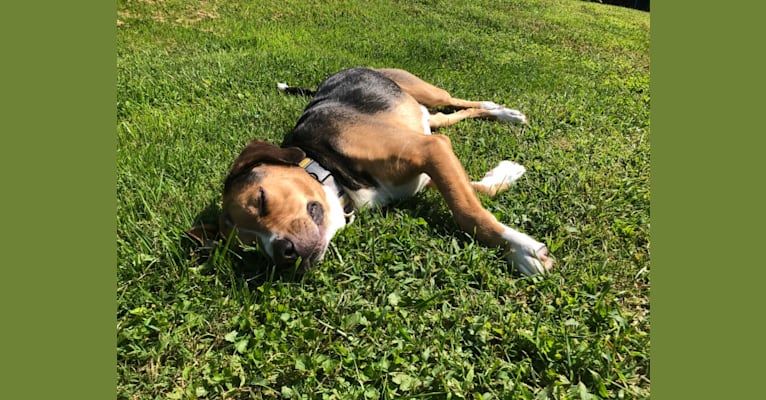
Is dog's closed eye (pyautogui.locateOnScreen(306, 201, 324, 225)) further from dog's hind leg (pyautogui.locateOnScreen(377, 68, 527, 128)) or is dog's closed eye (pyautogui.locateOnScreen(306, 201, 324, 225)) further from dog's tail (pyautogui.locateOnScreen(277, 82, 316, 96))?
dog's tail (pyautogui.locateOnScreen(277, 82, 316, 96))

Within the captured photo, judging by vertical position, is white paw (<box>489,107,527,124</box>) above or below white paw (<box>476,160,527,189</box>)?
Result: above

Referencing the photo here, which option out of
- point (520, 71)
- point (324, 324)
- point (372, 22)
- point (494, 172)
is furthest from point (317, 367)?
point (372, 22)

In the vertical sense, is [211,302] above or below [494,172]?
below

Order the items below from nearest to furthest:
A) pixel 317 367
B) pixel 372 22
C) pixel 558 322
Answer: pixel 317 367 < pixel 558 322 < pixel 372 22

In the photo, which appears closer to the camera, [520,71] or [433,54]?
[520,71]

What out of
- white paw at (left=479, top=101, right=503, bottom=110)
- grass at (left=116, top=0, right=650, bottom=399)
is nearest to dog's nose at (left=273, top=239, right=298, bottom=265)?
grass at (left=116, top=0, right=650, bottom=399)

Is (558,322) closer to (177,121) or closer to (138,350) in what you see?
(138,350)

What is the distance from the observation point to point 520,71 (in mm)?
8602

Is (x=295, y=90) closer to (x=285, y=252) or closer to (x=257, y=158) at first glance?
(x=257, y=158)

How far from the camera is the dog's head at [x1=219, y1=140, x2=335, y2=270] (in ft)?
10.8

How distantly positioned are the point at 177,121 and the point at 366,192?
3.27 meters

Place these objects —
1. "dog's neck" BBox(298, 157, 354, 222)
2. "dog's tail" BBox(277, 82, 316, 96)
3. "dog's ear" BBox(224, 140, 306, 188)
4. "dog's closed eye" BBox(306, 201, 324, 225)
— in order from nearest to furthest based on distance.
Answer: "dog's closed eye" BBox(306, 201, 324, 225) < "dog's ear" BBox(224, 140, 306, 188) < "dog's neck" BBox(298, 157, 354, 222) < "dog's tail" BBox(277, 82, 316, 96)

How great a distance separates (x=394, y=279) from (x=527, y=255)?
3.28ft

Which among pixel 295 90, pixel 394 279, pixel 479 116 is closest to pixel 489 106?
pixel 479 116
